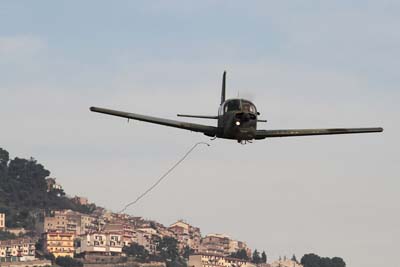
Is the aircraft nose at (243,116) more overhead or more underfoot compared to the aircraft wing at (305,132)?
more overhead

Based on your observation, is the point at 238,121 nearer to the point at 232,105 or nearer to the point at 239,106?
the point at 239,106

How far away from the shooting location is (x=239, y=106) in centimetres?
9288

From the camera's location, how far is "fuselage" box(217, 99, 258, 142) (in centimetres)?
9081

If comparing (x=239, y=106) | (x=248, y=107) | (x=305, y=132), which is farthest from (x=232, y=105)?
(x=305, y=132)

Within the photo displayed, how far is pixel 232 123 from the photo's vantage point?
300ft

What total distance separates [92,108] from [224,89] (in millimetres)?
19741

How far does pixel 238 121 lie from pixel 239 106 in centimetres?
201

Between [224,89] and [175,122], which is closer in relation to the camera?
[175,122]

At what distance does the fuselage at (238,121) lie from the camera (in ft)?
298

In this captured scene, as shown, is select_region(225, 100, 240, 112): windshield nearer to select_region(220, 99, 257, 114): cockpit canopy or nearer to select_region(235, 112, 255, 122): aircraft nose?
select_region(220, 99, 257, 114): cockpit canopy

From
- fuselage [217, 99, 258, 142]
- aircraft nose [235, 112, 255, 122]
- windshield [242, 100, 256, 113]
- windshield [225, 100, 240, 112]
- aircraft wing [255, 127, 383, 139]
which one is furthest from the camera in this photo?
windshield [225, 100, 240, 112]

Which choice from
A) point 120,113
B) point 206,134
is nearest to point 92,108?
point 120,113

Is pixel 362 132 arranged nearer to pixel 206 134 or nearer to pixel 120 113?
pixel 206 134

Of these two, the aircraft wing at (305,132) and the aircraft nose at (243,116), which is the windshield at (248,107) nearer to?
the aircraft nose at (243,116)
